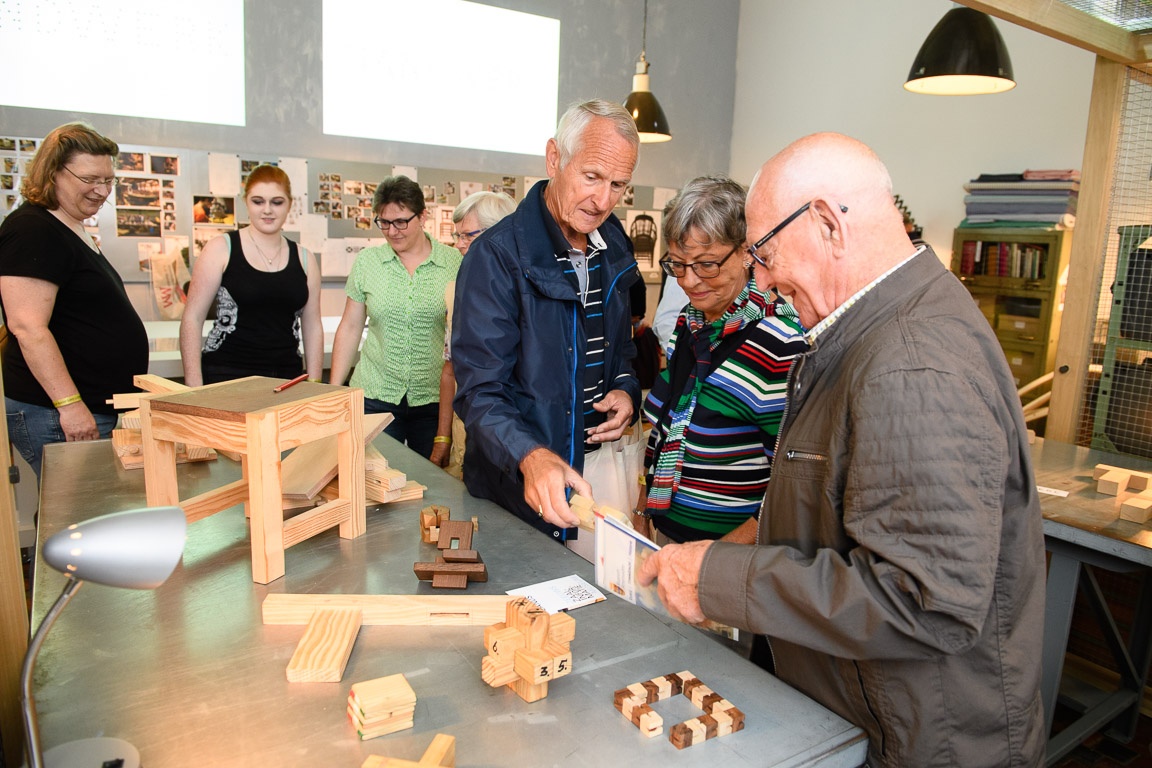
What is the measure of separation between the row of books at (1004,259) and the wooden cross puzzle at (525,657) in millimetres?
4679

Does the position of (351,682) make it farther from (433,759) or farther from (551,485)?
(551,485)

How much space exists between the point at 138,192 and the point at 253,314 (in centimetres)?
216

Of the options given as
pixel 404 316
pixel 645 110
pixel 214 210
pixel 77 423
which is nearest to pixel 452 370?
pixel 404 316

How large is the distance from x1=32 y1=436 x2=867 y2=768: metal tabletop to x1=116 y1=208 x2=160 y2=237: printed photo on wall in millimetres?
3851

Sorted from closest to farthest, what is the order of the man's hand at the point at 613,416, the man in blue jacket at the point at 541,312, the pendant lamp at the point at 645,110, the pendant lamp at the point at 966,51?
the man in blue jacket at the point at 541,312 < the man's hand at the point at 613,416 < the pendant lamp at the point at 966,51 < the pendant lamp at the point at 645,110

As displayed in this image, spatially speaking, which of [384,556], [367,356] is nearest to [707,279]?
[384,556]

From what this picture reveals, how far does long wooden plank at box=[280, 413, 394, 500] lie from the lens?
1.60 m

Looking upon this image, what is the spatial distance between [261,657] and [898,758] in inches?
35.3

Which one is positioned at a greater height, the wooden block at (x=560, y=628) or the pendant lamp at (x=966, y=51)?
the pendant lamp at (x=966, y=51)

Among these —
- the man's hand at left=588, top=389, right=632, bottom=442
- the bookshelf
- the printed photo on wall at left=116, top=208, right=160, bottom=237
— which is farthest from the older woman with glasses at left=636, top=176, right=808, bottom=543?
the printed photo on wall at left=116, top=208, right=160, bottom=237

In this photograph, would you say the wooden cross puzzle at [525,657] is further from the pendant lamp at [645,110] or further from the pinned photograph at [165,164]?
the pinned photograph at [165,164]

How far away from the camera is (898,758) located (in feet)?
3.41

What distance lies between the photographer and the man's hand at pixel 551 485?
1.41 meters

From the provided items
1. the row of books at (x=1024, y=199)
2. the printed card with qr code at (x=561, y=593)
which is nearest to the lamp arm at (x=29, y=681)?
the printed card with qr code at (x=561, y=593)
